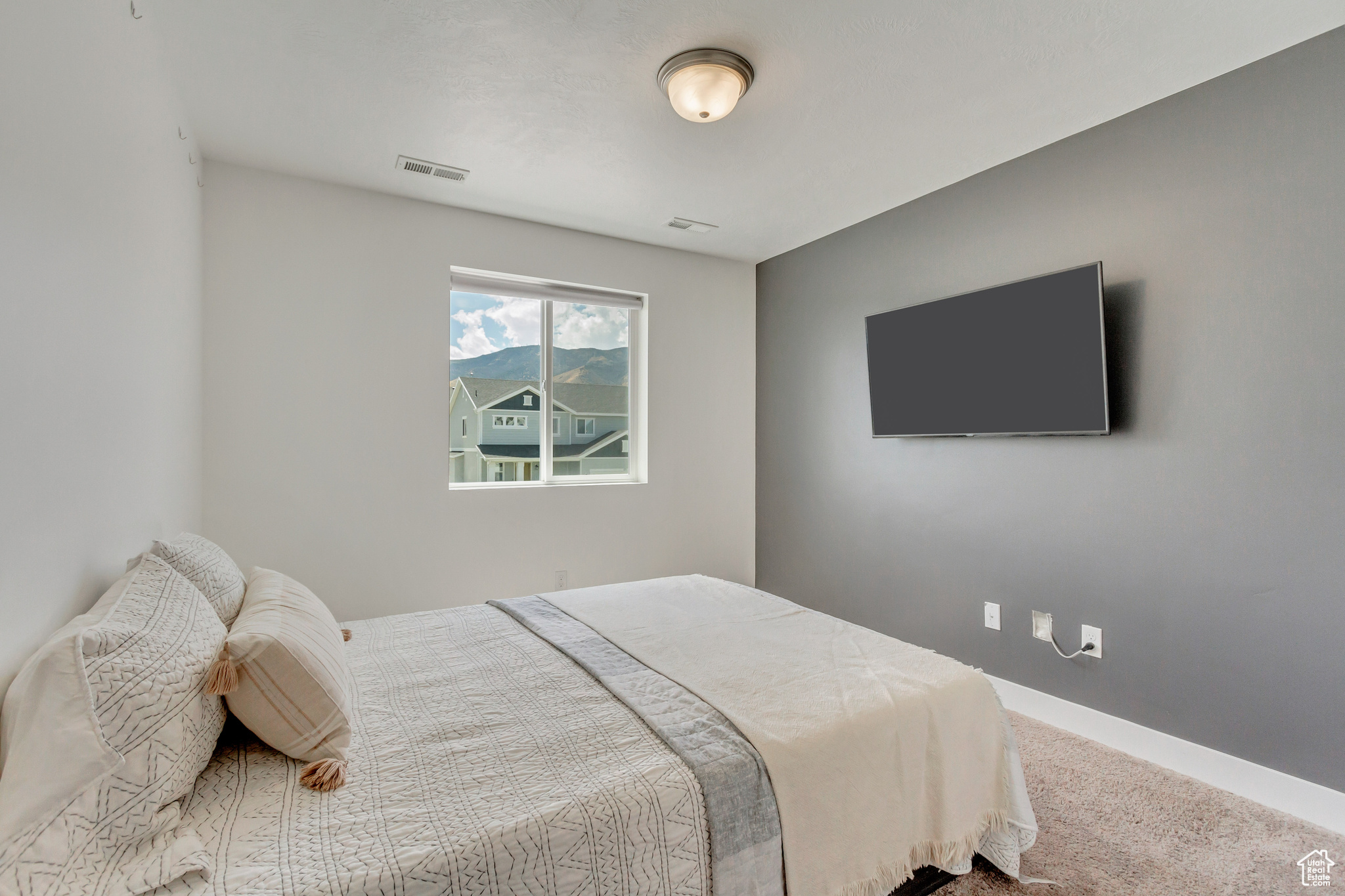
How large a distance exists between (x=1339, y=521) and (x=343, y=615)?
399cm

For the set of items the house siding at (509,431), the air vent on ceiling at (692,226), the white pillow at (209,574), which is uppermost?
the air vent on ceiling at (692,226)

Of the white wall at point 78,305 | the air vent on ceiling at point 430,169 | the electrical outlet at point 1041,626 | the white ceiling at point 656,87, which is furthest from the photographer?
the air vent on ceiling at point 430,169

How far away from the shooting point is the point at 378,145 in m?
2.68

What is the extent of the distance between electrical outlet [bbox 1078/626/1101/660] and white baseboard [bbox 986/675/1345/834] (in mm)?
228

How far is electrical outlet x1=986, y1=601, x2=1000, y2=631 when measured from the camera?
9.45ft

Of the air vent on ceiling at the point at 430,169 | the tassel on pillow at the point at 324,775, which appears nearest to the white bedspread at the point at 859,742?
the tassel on pillow at the point at 324,775

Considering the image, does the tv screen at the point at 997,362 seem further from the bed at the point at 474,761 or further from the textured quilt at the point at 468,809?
the textured quilt at the point at 468,809

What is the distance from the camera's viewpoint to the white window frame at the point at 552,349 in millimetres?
3557

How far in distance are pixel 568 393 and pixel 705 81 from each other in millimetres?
2159

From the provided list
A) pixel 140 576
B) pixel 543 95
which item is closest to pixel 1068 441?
pixel 543 95

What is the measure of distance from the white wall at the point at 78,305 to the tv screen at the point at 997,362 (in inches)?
123

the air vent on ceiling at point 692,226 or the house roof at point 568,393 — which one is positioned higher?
the air vent on ceiling at point 692,226

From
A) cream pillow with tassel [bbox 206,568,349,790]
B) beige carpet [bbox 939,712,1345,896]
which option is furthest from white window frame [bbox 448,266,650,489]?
beige carpet [bbox 939,712,1345,896]

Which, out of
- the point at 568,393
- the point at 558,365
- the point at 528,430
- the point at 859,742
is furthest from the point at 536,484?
the point at 859,742
